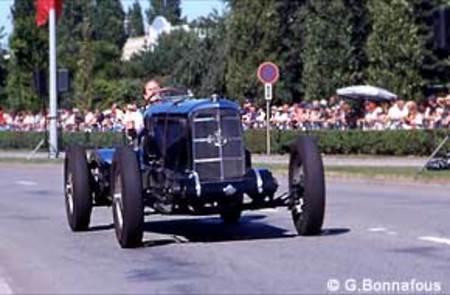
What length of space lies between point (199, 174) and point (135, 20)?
507 feet

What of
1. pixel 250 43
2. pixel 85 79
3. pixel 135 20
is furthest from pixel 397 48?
pixel 135 20

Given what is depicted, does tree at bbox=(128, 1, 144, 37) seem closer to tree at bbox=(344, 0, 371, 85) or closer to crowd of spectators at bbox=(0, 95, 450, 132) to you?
tree at bbox=(344, 0, 371, 85)

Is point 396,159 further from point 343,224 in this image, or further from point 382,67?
point 343,224

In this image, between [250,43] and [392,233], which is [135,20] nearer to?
[250,43]

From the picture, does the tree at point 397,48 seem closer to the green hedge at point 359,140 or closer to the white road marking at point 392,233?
the green hedge at point 359,140

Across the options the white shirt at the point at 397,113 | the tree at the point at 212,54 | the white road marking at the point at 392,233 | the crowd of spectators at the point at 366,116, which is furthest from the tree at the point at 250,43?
the white road marking at the point at 392,233

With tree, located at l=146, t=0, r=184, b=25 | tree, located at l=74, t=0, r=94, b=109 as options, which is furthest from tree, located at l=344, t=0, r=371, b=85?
tree, located at l=146, t=0, r=184, b=25

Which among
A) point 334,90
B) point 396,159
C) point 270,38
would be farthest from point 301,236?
point 270,38

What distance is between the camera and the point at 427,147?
4194 centimetres

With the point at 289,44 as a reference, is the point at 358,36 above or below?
above

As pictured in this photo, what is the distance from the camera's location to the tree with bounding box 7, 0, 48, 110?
7862 centimetres

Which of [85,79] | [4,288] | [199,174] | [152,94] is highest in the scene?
[85,79]

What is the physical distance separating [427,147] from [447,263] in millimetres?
27697

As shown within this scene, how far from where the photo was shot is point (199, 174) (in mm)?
17453
